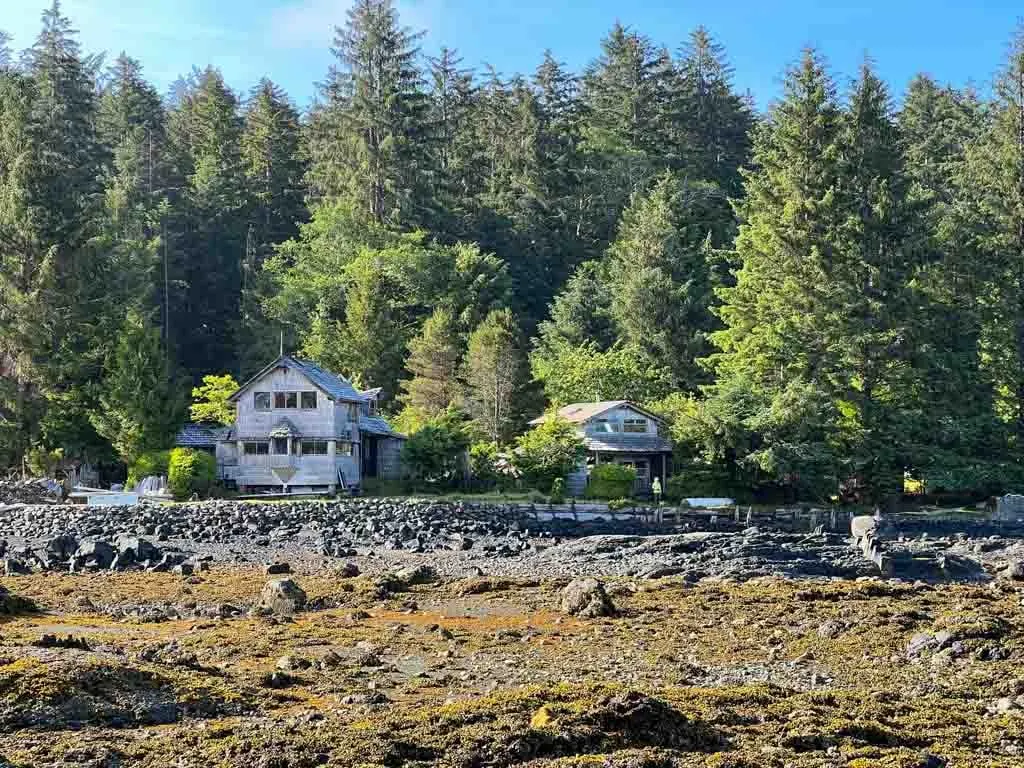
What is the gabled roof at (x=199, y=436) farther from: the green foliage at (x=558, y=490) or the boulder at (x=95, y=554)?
the boulder at (x=95, y=554)

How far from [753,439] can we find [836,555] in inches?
834

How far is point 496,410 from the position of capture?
60.7 meters

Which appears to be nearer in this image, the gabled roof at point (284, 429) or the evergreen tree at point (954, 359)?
the gabled roof at point (284, 429)

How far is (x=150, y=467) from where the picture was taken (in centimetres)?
5306

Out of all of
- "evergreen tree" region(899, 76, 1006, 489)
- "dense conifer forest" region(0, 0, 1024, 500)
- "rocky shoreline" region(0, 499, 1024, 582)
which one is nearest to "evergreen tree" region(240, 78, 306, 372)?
"dense conifer forest" region(0, 0, 1024, 500)

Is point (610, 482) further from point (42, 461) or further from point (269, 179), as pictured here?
point (269, 179)

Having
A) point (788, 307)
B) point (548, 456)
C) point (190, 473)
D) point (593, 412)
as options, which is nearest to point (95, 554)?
point (190, 473)

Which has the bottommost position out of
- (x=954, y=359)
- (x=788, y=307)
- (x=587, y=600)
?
(x=587, y=600)

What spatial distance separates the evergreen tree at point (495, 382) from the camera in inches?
2389

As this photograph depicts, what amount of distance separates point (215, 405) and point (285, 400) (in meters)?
6.23

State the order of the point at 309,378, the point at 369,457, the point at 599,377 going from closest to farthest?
the point at 309,378
the point at 369,457
the point at 599,377

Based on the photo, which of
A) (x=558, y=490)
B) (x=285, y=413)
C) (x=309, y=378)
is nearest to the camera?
(x=558, y=490)

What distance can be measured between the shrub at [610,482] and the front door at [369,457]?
10.9 meters

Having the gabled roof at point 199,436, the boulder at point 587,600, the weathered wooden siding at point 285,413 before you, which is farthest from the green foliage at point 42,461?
the boulder at point 587,600
